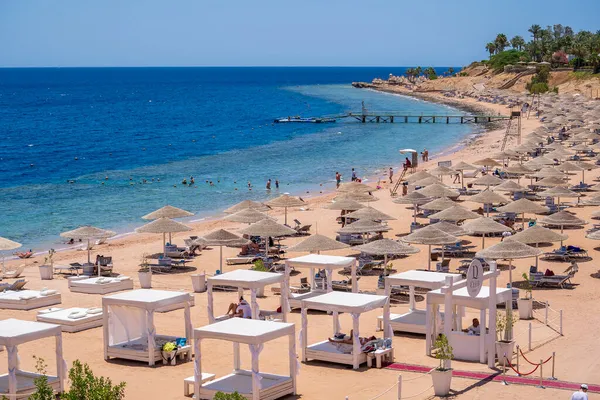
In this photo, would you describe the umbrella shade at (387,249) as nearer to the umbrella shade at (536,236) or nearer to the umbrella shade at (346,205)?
the umbrella shade at (536,236)

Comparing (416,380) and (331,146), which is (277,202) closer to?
(416,380)

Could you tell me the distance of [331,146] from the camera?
3054 inches

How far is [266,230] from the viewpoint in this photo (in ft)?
88.5

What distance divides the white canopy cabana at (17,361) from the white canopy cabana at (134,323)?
1.81 m

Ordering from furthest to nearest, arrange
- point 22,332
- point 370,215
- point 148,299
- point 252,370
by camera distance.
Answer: point 370,215, point 148,299, point 22,332, point 252,370

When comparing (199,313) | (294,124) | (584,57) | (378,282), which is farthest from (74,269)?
(584,57)

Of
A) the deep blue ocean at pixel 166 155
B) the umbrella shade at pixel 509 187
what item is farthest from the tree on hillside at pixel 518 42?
the umbrella shade at pixel 509 187

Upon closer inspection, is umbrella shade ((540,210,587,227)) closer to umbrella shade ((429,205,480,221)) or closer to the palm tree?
umbrella shade ((429,205,480,221))

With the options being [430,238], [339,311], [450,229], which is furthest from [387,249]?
[339,311]

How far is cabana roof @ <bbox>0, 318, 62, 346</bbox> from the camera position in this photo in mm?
15283

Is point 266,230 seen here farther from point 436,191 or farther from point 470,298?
point 470,298

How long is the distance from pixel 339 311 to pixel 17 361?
239 inches

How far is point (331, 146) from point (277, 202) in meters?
44.9

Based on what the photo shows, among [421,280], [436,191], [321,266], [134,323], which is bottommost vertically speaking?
[134,323]
